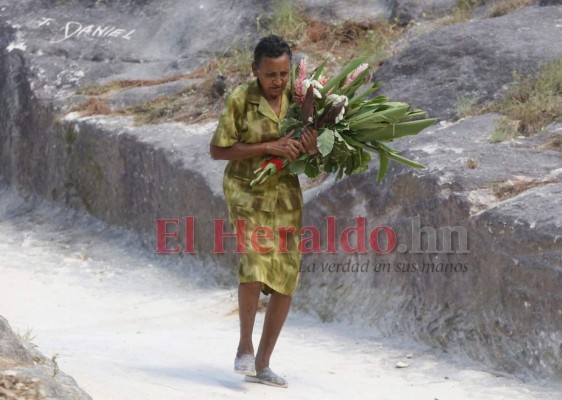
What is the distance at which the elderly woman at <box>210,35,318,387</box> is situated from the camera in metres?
5.96

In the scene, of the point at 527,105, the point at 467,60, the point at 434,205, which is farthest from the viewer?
the point at 467,60

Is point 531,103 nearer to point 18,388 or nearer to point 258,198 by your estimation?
point 258,198

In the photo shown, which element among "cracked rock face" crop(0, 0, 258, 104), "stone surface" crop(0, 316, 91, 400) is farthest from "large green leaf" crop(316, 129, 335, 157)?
"cracked rock face" crop(0, 0, 258, 104)

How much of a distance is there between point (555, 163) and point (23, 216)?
602 centimetres

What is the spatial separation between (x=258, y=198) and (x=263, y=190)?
1.9 inches

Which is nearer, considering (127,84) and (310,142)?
(310,142)

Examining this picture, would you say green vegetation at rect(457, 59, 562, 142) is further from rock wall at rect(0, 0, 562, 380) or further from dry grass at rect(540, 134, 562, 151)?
dry grass at rect(540, 134, 562, 151)

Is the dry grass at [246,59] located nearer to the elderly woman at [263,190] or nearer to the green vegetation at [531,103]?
the green vegetation at [531,103]

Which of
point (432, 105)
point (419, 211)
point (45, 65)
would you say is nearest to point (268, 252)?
point (419, 211)

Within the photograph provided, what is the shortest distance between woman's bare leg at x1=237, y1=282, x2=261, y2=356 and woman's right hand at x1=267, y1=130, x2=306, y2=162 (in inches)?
25.8

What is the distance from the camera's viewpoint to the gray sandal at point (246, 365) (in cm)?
611

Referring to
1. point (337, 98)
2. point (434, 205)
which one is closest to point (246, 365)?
point (337, 98)

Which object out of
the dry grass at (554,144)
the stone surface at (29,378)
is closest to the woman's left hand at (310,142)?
the stone surface at (29,378)

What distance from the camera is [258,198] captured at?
238 inches
